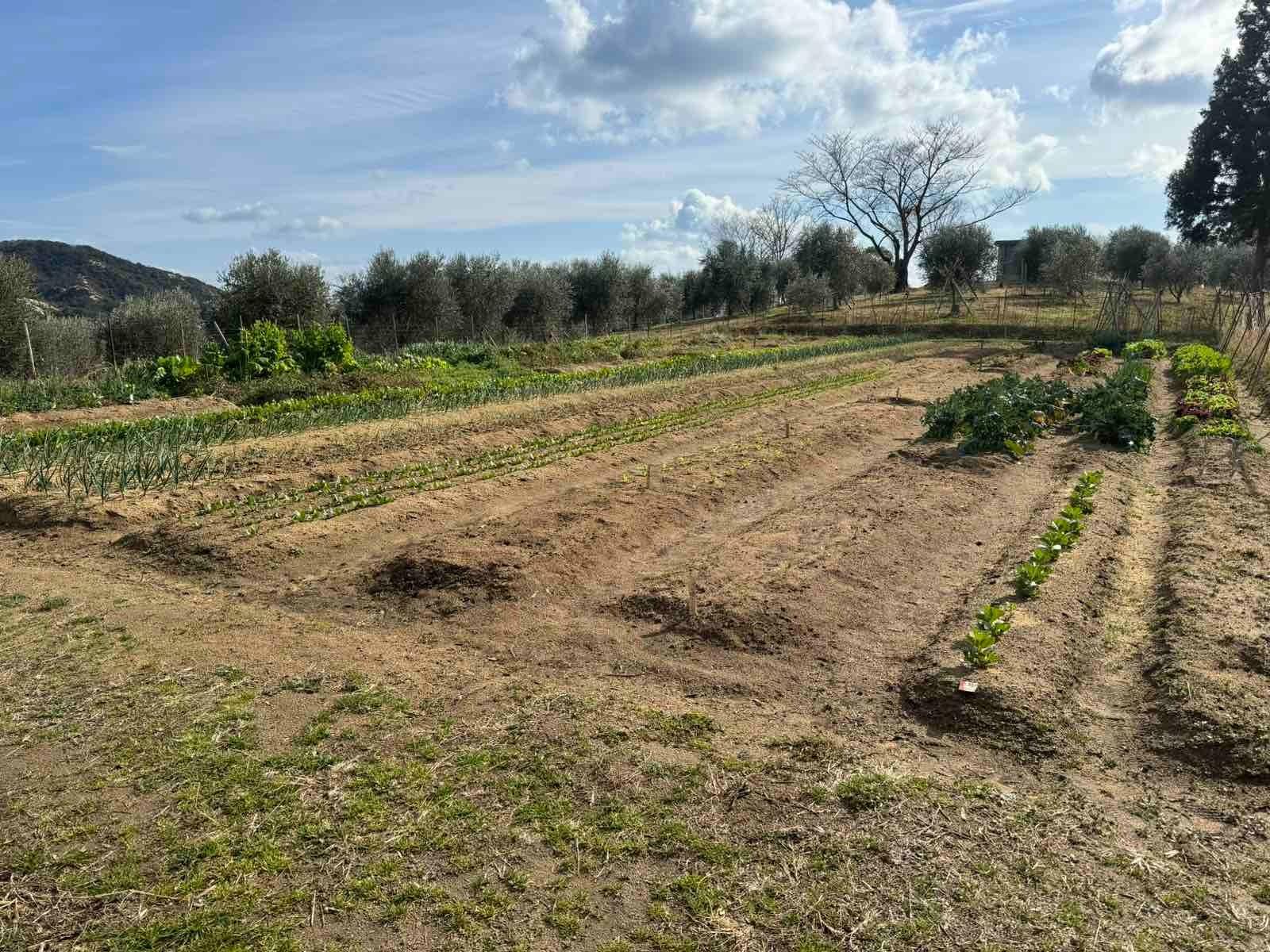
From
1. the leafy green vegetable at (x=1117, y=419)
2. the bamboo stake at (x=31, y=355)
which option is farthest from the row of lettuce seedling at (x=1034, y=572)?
the bamboo stake at (x=31, y=355)

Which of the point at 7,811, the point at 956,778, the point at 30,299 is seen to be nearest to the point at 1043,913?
the point at 956,778

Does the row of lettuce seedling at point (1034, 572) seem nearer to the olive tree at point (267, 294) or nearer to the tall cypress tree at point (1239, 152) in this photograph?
the olive tree at point (267, 294)

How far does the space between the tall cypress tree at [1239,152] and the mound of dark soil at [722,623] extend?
134 ft

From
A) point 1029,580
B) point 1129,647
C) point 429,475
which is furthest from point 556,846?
point 429,475

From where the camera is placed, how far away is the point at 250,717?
206 inches

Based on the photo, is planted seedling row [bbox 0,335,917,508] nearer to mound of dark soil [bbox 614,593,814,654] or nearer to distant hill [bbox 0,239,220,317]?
mound of dark soil [bbox 614,593,814,654]

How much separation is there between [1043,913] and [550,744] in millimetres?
2600

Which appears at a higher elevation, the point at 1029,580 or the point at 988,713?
the point at 1029,580

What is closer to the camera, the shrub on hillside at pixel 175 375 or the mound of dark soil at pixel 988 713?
the mound of dark soil at pixel 988 713

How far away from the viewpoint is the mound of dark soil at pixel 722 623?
612cm

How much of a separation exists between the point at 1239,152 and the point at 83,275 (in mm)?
72098

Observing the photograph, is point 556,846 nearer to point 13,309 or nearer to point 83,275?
point 13,309

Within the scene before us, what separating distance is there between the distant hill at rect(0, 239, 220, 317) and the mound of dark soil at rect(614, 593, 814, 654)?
187ft

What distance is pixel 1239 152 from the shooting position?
126 ft
